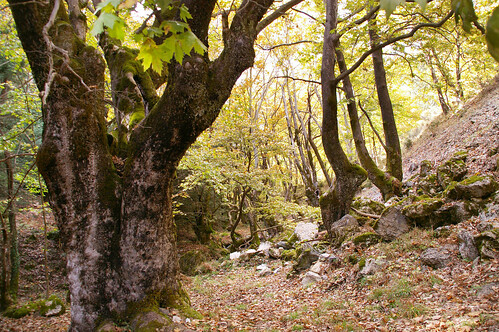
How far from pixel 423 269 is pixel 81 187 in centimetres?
504

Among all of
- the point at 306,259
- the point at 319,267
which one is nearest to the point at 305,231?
the point at 306,259

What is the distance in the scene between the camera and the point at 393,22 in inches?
254

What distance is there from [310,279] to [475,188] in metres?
3.45

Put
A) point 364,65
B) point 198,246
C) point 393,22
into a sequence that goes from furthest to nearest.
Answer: point 198,246
point 364,65
point 393,22

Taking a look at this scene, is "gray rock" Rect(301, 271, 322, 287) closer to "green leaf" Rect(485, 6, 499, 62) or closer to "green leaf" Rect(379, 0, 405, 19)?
"green leaf" Rect(379, 0, 405, 19)

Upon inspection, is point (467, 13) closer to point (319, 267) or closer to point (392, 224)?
point (392, 224)

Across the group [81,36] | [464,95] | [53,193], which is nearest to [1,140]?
[81,36]

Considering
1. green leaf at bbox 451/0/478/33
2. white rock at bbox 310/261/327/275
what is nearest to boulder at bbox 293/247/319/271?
white rock at bbox 310/261/327/275

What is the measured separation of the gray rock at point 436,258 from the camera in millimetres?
4508

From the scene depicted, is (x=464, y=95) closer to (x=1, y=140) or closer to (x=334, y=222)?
(x=334, y=222)

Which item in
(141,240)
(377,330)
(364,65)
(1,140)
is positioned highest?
(364,65)

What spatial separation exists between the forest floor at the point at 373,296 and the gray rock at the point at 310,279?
0.47 ft

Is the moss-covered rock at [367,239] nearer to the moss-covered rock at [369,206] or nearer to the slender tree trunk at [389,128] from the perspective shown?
the moss-covered rock at [369,206]

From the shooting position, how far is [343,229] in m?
6.95
